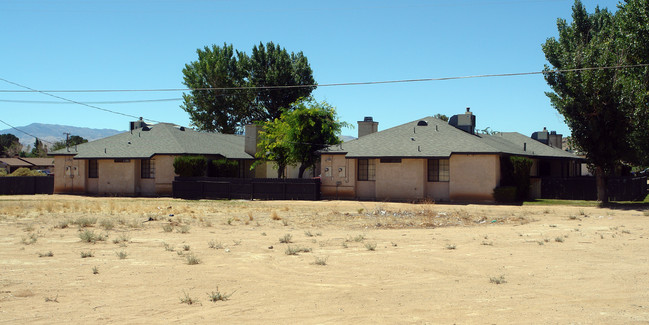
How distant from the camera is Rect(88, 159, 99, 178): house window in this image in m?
45.0

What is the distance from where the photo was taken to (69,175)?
150 feet

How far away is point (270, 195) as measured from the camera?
39469 mm

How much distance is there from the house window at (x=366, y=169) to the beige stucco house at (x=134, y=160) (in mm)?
12071

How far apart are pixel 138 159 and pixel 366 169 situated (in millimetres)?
17443

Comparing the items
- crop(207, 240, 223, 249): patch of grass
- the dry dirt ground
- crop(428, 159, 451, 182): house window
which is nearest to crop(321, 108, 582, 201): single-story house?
crop(428, 159, 451, 182): house window

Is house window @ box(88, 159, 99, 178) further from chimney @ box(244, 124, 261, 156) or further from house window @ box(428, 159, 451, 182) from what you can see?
house window @ box(428, 159, 451, 182)

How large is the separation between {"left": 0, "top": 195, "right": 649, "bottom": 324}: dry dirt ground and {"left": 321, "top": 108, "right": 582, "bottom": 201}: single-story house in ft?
42.5

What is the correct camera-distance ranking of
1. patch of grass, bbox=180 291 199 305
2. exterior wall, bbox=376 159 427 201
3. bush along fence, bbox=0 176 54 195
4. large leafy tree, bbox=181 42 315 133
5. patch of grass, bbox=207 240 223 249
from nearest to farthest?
patch of grass, bbox=180 291 199 305 < patch of grass, bbox=207 240 223 249 < exterior wall, bbox=376 159 427 201 < bush along fence, bbox=0 176 54 195 < large leafy tree, bbox=181 42 315 133

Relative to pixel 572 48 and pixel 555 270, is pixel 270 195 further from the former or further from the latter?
pixel 555 270

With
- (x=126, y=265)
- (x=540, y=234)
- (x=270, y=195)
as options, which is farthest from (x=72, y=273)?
(x=270, y=195)

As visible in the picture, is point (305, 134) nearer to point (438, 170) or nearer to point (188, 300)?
point (438, 170)

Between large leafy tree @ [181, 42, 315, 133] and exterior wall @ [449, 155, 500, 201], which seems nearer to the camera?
exterior wall @ [449, 155, 500, 201]

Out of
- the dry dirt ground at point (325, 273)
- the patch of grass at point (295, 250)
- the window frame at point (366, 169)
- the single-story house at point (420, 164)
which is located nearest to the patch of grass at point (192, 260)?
the dry dirt ground at point (325, 273)

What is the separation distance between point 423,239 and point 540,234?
419cm
